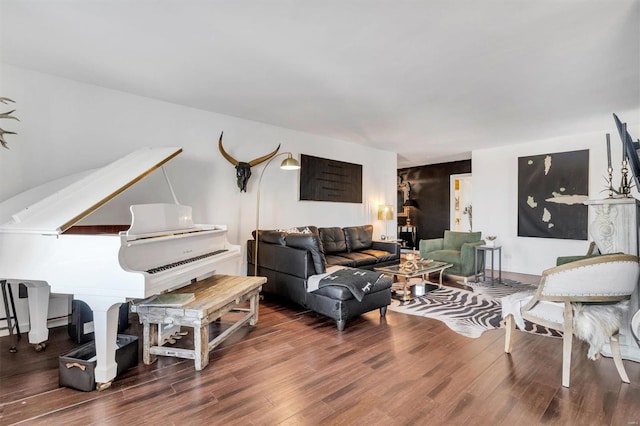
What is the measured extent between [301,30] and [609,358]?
11.6 feet

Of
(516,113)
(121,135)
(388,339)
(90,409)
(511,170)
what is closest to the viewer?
(90,409)

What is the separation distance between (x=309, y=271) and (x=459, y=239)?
3.54 meters

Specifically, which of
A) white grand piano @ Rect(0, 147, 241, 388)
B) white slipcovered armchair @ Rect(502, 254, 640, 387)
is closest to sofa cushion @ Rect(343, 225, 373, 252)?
white grand piano @ Rect(0, 147, 241, 388)

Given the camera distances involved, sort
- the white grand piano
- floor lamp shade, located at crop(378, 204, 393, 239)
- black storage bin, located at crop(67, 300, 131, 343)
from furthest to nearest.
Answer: floor lamp shade, located at crop(378, 204, 393, 239) → black storage bin, located at crop(67, 300, 131, 343) → the white grand piano

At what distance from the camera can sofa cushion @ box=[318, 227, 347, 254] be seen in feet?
16.5

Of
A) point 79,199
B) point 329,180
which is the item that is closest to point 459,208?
point 329,180

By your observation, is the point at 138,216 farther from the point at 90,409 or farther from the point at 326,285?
the point at 326,285

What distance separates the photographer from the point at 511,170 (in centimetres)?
601

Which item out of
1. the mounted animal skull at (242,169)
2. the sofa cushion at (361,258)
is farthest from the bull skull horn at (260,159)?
the sofa cushion at (361,258)

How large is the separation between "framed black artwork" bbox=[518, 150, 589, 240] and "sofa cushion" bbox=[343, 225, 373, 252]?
299 cm

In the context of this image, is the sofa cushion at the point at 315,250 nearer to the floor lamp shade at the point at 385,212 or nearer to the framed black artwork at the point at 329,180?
the framed black artwork at the point at 329,180

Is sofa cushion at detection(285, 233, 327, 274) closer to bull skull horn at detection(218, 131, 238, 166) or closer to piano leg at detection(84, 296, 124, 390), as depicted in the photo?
bull skull horn at detection(218, 131, 238, 166)

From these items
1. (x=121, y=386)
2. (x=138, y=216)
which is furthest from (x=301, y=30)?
(x=121, y=386)

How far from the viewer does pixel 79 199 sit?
227cm
